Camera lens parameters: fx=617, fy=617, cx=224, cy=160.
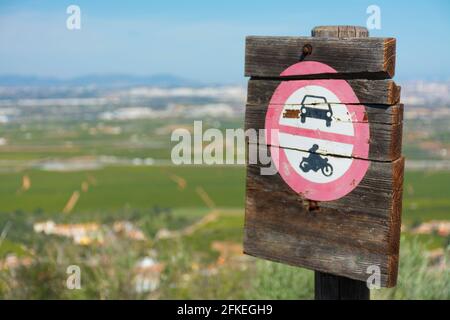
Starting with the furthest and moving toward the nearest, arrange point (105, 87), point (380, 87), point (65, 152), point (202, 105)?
1. point (105, 87)
2. point (202, 105)
3. point (65, 152)
4. point (380, 87)

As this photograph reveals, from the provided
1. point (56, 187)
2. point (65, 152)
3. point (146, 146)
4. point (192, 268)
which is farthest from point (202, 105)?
point (192, 268)

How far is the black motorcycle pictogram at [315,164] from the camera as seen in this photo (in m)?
2.22

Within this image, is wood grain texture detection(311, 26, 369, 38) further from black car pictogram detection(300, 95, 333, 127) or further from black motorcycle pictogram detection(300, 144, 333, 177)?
black motorcycle pictogram detection(300, 144, 333, 177)

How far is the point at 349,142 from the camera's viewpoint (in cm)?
217

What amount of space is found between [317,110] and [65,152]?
54444mm

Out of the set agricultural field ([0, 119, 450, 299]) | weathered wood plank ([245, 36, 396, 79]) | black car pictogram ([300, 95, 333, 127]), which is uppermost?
weathered wood plank ([245, 36, 396, 79])

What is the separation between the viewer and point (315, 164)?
2246 millimetres

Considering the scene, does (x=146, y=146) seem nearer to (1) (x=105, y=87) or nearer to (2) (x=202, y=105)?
(2) (x=202, y=105)

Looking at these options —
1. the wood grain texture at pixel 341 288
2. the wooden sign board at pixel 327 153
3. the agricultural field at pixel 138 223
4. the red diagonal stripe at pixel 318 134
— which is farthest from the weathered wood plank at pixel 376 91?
the agricultural field at pixel 138 223

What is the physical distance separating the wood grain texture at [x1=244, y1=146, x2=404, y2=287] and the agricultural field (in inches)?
82.6

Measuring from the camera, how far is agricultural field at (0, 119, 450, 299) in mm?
5289

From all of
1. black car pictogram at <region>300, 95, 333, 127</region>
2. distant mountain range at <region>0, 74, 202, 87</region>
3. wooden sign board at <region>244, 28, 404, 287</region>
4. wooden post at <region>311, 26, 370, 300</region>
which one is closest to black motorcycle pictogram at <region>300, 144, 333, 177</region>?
wooden sign board at <region>244, 28, 404, 287</region>

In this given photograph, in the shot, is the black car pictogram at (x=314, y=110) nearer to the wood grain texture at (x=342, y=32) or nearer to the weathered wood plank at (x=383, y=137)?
the weathered wood plank at (x=383, y=137)
